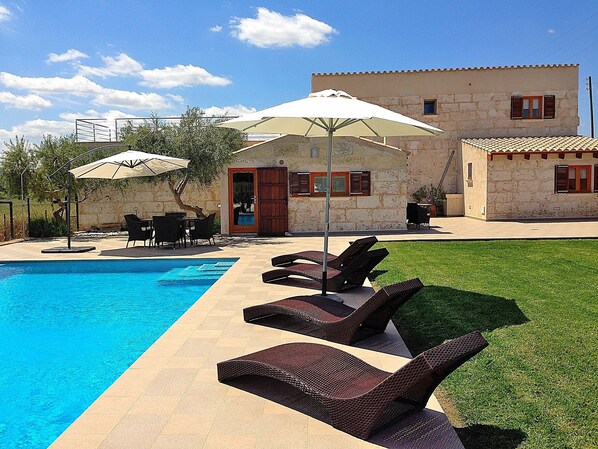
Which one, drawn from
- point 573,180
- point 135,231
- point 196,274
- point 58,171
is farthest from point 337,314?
point 573,180

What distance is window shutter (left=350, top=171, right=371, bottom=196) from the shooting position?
56.5 ft

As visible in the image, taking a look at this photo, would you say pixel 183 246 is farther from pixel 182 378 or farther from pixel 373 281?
pixel 182 378

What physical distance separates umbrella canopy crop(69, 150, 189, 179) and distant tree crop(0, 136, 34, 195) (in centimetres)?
693

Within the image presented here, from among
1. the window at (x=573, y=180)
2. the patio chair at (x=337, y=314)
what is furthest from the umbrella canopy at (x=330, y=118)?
the window at (x=573, y=180)

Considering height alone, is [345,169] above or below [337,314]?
above

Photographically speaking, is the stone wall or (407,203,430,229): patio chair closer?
(407,203,430,229): patio chair

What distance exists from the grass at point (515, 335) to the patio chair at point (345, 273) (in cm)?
59

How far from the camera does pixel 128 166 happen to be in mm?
13883

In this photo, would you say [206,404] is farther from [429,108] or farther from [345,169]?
[429,108]

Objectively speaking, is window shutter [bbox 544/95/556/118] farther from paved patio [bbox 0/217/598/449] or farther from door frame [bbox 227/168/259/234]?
paved patio [bbox 0/217/598/449]

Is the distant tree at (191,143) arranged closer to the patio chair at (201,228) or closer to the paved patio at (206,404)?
the patio chair at (201,228)

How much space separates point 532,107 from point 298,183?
14152mm

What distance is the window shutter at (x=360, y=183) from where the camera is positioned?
17.2 meters

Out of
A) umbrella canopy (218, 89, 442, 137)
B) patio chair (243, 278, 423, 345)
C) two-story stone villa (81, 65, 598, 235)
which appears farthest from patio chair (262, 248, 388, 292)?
two-story stone villa (81, 65, 598, 235)
